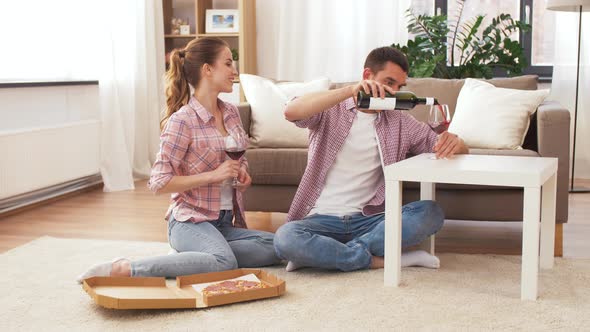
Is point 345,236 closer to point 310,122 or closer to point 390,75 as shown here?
point 310,122

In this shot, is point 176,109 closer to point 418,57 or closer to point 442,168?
point 442,168

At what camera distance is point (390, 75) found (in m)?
2.64

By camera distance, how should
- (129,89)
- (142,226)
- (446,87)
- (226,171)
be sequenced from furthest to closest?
(129,89)
(446,87)
(142,226)
(226,171)

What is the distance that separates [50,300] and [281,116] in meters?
1.61

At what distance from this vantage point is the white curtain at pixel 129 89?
16.1 ft

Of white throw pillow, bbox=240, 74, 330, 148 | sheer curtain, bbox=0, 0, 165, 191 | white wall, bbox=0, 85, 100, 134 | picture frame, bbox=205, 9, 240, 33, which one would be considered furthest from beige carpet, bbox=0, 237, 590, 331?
picture frame, bbox=205, 9, 240, 33

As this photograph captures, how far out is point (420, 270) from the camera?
274 cm

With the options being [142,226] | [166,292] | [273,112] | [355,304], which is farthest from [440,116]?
[142,226]

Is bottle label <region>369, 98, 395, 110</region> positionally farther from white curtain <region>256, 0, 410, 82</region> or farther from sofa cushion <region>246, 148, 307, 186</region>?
white curtain <region>256, 0, 410, 82</region>

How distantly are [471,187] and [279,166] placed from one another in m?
0.80

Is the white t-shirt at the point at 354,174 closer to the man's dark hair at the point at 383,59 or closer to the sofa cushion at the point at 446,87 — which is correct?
the man's dark hair at the point at 383,59

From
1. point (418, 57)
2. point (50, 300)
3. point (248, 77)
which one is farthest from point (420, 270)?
point (418, 57)

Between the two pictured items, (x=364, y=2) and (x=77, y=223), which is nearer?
(x=77, y=223)

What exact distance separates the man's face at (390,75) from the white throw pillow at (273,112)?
3.40 ft
